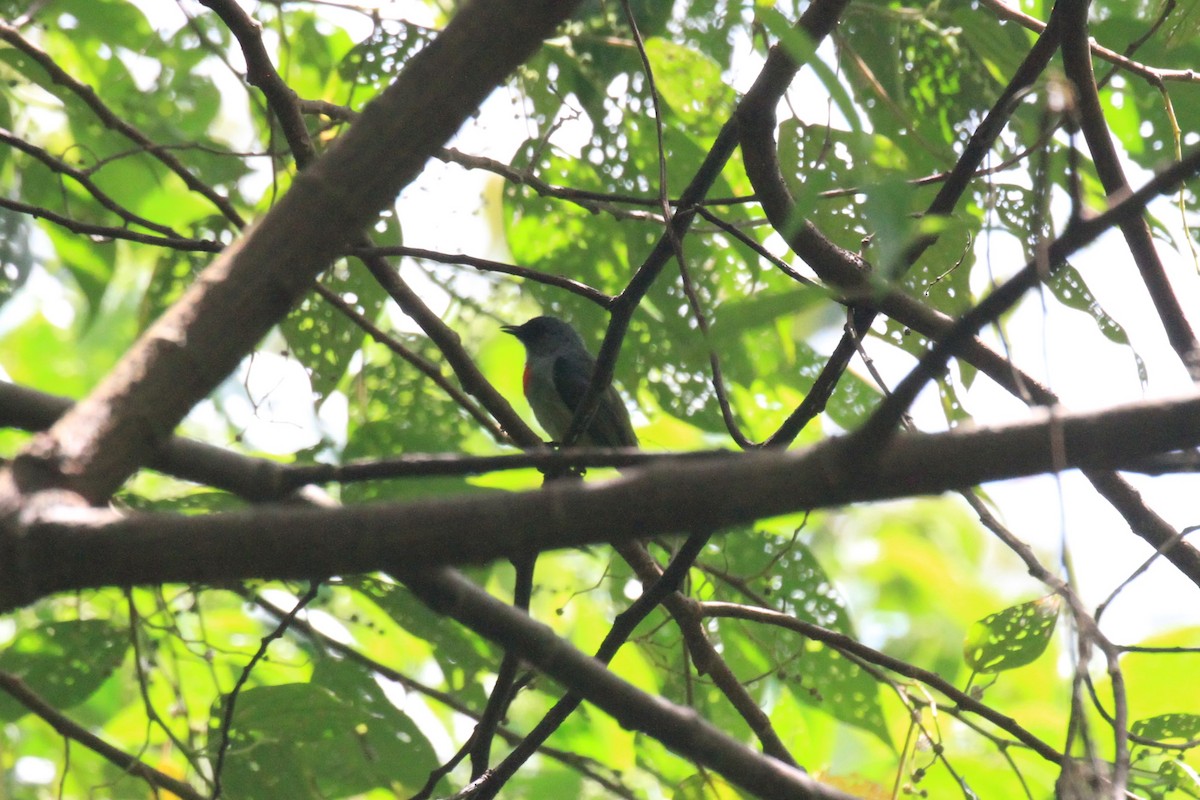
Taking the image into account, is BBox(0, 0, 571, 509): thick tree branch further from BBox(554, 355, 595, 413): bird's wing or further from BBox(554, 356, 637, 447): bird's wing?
BBox(554, 355, 595, 413): bird's wing

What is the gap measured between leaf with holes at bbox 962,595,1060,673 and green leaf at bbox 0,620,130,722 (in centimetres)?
225

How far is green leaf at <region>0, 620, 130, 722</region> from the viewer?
3072 millimetres

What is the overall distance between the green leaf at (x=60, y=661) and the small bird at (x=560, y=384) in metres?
2.73

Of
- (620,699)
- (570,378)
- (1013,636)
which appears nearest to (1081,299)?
(1013,636)

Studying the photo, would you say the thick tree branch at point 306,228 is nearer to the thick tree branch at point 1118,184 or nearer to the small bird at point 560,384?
the thick tree branch at point 1118,184

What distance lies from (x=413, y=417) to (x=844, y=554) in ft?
24.7

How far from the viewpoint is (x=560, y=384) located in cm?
595

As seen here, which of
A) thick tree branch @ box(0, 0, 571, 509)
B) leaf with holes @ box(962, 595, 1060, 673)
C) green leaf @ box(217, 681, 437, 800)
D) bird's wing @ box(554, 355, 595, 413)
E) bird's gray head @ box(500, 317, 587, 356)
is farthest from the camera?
bird's gray head @ box(500, 317, 587, 356)

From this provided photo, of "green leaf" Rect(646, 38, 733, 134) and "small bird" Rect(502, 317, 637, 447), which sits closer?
"green leaf" Rect(646, 38, 733, 134)

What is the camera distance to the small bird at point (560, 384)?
5.60 metres

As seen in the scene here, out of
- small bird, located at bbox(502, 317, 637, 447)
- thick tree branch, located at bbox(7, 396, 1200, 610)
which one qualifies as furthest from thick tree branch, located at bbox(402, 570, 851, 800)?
small bird, located at bbox(502, 317, 637, 447)

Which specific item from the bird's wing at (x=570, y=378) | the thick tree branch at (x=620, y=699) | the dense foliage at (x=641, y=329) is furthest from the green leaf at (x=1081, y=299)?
the bird's wing at (x=570, y=378)

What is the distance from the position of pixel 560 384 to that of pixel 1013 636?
366 centimetres

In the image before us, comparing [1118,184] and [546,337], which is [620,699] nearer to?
[1118,184]
